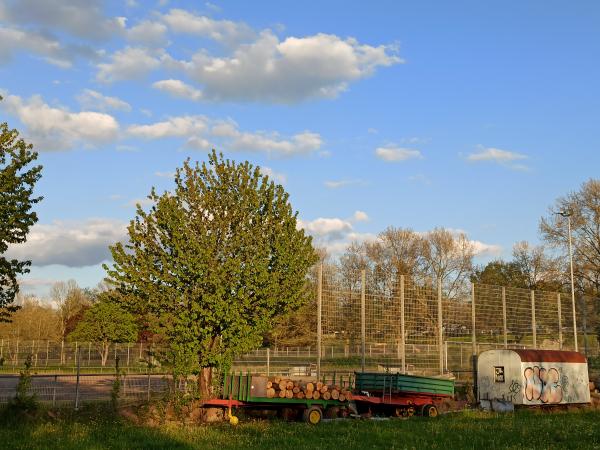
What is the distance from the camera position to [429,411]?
2441cm

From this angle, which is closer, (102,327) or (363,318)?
(363,318)

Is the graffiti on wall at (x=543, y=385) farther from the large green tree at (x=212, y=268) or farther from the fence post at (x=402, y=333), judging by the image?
the large green tree at (x=212, y=268)

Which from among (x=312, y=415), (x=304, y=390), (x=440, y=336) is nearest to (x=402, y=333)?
(x=440, y=336)

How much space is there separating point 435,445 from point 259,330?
26.4 ft

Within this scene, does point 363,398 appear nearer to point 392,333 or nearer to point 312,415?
point 312,415

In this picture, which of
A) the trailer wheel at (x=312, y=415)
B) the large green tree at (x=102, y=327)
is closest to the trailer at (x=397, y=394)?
the trailer wheel at (x=312, y=415)

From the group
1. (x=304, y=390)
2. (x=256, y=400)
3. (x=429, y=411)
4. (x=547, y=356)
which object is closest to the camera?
(x=256, y=400)

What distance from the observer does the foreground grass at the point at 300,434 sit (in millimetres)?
15750

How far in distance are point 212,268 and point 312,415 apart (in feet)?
19.5

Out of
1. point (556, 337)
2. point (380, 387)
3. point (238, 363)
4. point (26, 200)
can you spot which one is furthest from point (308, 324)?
point (26, 200)

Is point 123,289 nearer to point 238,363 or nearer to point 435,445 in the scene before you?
point 238,363

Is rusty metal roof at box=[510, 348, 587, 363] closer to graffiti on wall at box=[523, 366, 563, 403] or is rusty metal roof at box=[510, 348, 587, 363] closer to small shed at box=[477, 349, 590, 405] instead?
small shed at box=[477, 349, 590, 405]

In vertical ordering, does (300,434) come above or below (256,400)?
below

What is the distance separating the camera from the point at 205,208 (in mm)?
22750
